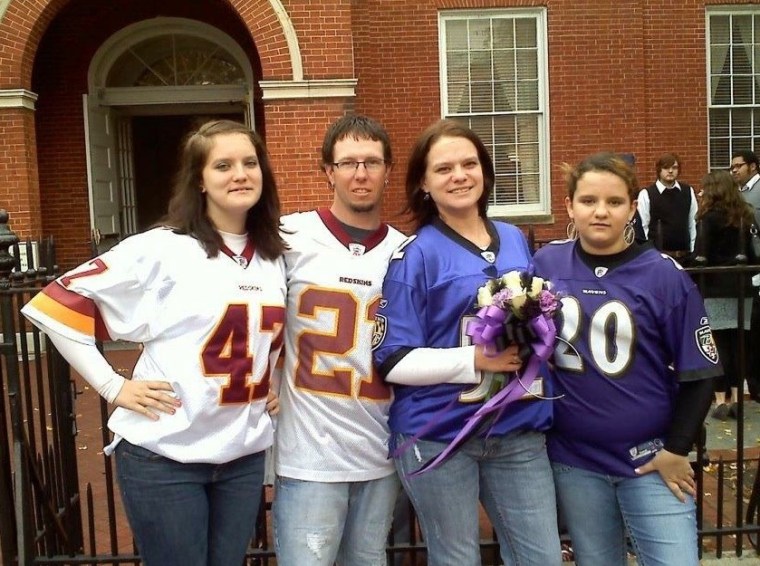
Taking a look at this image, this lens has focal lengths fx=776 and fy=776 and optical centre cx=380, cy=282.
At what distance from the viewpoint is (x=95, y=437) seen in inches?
243

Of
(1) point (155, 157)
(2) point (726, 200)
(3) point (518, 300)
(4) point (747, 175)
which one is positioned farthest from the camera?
(1) point (155, 157)

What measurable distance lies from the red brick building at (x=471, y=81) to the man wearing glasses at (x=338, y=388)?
7.18 m

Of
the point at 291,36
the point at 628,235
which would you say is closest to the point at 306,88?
the point at 291,36

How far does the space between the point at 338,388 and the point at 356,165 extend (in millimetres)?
736

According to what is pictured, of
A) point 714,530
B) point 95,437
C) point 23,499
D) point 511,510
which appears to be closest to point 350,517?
point 511,510

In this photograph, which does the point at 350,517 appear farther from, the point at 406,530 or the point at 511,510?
the point at 406,530

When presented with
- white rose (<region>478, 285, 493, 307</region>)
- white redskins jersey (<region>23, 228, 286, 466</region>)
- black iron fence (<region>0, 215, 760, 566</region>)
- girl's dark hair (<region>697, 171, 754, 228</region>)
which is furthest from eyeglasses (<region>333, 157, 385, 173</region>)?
girl's dark hair (<region>697, 171, 754, 228</region>)

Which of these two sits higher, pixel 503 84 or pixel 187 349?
pixel 503 84

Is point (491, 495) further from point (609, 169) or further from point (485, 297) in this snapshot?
point (609, 169)

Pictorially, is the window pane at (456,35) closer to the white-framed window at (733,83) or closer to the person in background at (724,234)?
the white-framed window at (733,83)

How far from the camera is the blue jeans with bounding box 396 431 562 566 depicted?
241cm

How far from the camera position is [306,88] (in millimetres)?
9477

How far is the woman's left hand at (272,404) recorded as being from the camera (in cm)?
256

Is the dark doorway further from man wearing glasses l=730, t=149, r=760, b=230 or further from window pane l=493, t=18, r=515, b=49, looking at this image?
man wearing glasses l=730, t=149, r=760, b=230
